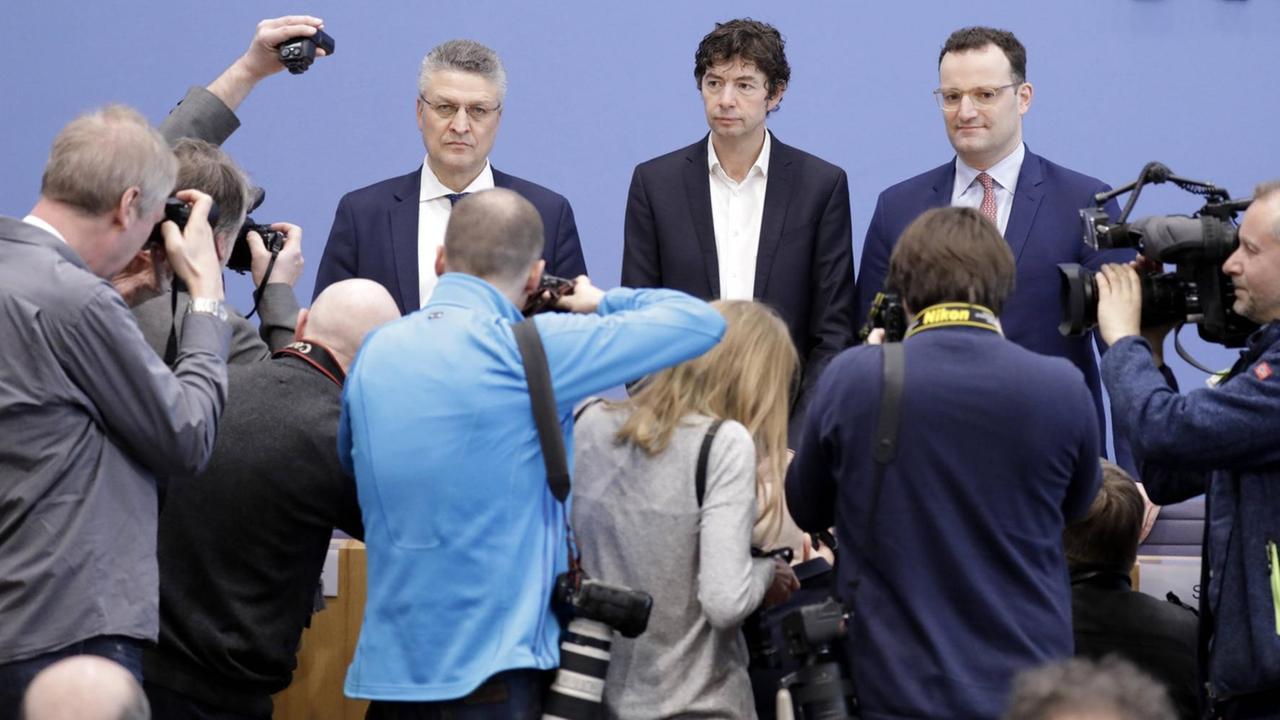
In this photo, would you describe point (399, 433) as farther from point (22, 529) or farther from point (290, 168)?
point (290, 168)

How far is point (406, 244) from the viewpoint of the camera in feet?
12.9

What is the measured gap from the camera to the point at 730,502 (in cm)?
263

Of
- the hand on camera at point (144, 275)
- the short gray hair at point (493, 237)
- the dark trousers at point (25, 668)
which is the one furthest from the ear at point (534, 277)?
the dark trousers at point (25, 668)

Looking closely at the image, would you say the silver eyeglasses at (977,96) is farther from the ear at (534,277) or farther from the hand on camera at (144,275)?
the hand on camera at (144,275)

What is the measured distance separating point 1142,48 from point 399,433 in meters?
3.25

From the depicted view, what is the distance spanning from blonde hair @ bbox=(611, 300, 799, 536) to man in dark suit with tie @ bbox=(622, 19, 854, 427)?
1037 millimetres

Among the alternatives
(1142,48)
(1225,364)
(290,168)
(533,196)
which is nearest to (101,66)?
(290,168)

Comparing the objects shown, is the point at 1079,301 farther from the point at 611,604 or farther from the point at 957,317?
the point at 611,604

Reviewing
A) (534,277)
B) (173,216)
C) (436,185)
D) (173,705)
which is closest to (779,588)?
(534,277)

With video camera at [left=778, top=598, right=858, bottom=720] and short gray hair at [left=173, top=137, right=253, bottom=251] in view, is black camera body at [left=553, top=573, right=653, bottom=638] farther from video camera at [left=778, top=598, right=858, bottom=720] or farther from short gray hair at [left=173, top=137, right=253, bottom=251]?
short gray hair at [left=173, top=137, right=253, bottom=251]

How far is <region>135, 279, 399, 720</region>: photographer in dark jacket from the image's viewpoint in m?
2.83

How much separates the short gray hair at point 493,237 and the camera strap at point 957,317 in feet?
1.87

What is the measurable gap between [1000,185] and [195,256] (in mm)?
1943

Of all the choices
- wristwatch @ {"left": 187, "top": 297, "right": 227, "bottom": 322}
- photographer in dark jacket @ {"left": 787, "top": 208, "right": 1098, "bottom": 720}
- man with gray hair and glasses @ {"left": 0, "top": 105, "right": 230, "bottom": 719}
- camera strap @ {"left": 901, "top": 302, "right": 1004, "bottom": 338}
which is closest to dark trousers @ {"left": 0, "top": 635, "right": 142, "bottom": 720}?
man with gray hair and glasses @ {"left": 0, "top": 105, "right": 230, "bottom": 719}
